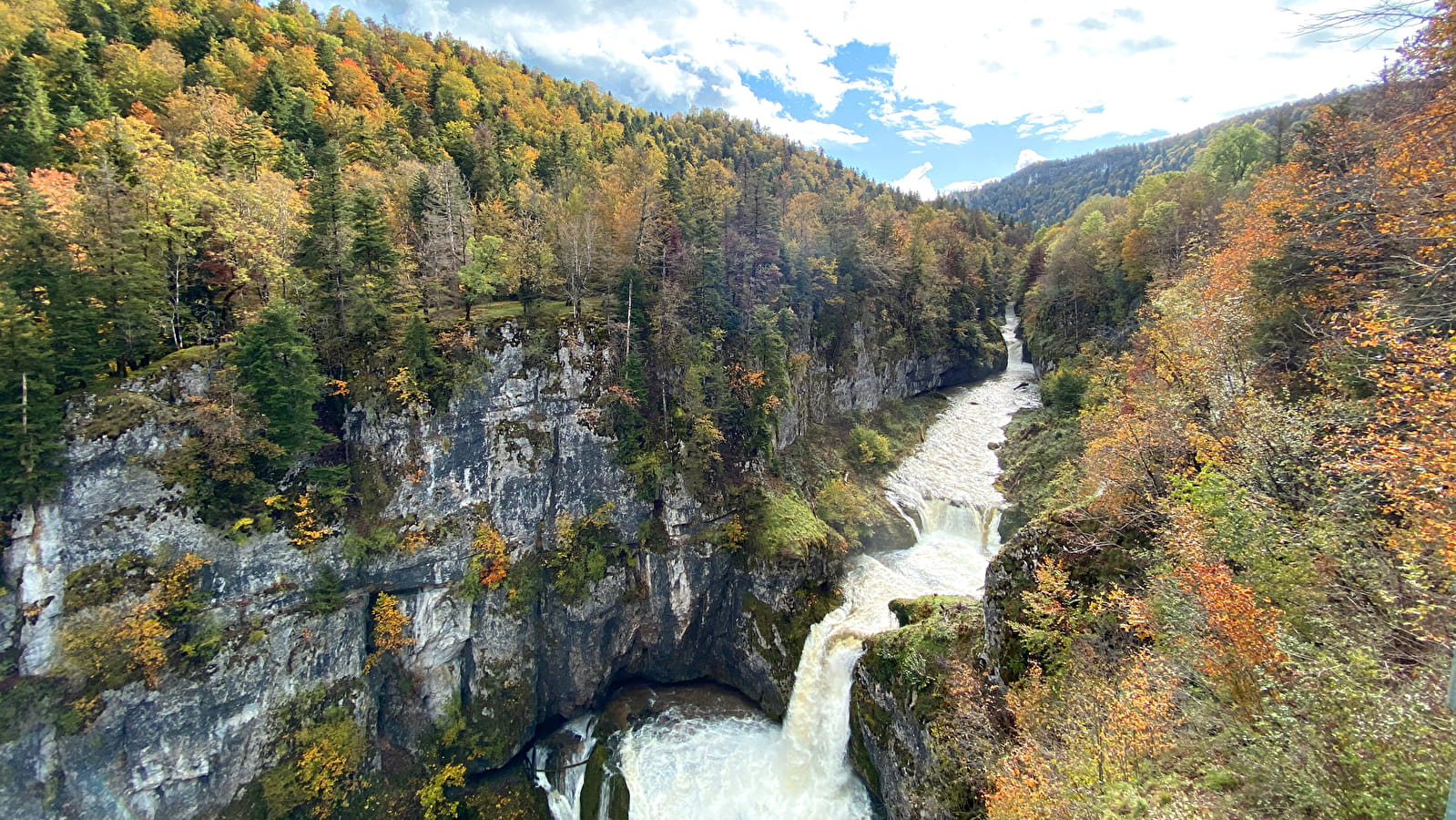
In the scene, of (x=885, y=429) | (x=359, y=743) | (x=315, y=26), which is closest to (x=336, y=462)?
(x=359, y=743)

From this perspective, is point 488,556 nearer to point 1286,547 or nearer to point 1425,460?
point 1286,547

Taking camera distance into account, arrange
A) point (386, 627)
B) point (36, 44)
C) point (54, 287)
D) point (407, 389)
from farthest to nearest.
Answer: point (36, 44) < point (407, 389) < point (386, 627) < point (54, 287)

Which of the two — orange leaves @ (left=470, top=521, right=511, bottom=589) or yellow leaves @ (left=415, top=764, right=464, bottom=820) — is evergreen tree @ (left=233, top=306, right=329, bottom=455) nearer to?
orange leaves @ (left=470, top=521, right=511, bottom=589)

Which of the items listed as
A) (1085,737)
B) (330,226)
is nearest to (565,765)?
(1085,737)

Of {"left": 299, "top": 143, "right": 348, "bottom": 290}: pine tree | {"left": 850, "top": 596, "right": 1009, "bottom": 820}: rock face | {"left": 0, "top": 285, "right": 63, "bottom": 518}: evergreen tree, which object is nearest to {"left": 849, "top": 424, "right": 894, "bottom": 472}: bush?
{"left": 850, "top": 596, "right": 1009, "bottom": 820}: rock face

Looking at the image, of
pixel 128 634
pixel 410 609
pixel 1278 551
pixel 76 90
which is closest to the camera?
pixel 1278 551

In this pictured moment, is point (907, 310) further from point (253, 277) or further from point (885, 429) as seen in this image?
point (253, 277)
